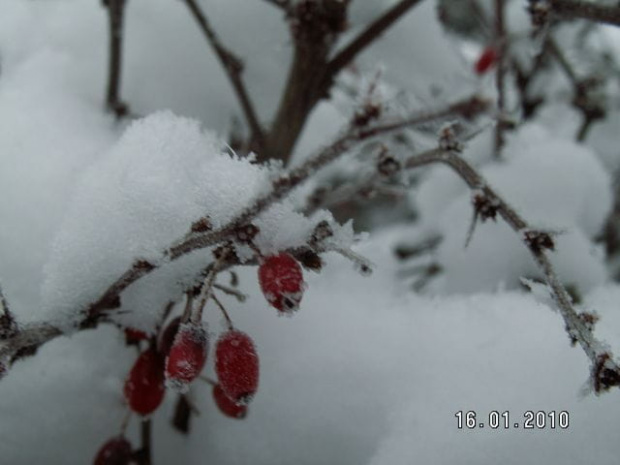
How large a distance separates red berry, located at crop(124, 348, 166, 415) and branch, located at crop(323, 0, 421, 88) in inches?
27.2

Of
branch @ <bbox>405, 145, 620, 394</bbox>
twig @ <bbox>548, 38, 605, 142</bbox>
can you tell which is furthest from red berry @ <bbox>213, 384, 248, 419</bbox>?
twig @ <bbox>548, 38, 605, 142</bbox>

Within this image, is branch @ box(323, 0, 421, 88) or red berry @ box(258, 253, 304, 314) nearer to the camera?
red berry @ box(258, 253, 304, 314)

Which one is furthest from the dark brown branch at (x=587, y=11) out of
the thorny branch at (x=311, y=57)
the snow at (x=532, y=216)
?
the snow at (x=532, y=216)

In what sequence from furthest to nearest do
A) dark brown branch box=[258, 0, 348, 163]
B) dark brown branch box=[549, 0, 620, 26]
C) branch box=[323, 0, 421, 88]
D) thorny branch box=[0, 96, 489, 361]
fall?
branch box=[323, 0, 421, 88], dark brown branch box=[258, 0, 348, 163], dark brown branch box=[549, 0, 620, 26], thorny branch box=[0, 96, 489, 361]

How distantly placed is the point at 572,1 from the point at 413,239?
1102mm

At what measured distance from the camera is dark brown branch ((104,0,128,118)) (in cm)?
126

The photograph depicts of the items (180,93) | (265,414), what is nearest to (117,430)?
(265,414)

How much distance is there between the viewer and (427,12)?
174cm

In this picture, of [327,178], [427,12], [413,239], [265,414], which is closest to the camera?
[265,414]

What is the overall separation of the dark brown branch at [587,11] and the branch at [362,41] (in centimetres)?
31

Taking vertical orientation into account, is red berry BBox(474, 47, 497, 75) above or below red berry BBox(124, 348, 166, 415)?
above

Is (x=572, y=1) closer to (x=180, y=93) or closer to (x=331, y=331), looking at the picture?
(x=331, y=331)

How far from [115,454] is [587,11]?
1000mm
